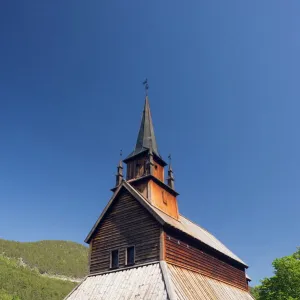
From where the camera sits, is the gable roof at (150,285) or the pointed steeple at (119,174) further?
the pointed steeple at (119,174)

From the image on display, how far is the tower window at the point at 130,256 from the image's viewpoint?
74.4 ft

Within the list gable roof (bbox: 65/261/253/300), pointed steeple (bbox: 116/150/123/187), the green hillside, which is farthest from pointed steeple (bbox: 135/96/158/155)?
the green hillside

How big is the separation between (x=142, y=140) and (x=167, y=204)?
608cm

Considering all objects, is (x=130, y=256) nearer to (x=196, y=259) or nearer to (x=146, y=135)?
(x=196, y=259)

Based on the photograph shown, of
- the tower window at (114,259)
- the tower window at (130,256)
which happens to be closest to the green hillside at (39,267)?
the tower window at (114,259)

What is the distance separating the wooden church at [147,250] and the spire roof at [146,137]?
12cm

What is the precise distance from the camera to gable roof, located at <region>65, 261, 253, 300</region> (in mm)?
18906

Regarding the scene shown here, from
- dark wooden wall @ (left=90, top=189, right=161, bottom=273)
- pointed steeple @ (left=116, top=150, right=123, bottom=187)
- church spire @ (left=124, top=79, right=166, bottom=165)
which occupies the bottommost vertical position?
dark wooden wall @ (left=90, top=189, right=161, bottom=273)

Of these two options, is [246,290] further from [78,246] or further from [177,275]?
[78,246]

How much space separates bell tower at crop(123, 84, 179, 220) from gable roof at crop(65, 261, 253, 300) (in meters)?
5.19

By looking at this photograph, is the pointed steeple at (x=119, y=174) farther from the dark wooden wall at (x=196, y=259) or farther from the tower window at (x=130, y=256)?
the dark wooden wall at (x=196, y=259)

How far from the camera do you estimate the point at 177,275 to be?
2062 cm

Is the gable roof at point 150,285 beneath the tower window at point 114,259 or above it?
beneath

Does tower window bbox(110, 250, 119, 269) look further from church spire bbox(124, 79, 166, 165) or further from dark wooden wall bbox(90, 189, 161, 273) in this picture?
church spire bbox(124, 79, 166, 165)
